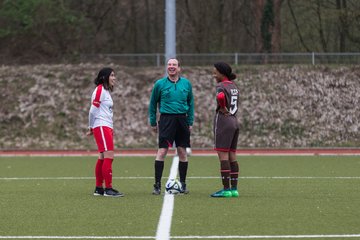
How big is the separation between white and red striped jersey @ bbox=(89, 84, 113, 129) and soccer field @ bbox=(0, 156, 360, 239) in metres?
1.05

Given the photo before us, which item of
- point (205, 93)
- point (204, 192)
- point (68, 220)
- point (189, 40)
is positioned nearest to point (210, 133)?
point (205, 93)

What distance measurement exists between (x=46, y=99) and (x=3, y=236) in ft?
86.2

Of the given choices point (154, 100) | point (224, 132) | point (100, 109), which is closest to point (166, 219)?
point (224, 132)

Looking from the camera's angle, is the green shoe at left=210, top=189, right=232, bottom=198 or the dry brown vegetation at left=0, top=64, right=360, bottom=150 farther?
the dry brown vegetation at left=0, top=64, right=360, bottom=150

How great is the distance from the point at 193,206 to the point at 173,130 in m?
2.06

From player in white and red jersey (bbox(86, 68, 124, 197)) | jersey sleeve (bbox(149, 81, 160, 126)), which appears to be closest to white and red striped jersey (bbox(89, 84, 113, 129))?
player in white and red jersey (bbox(86, 68, 124, 197))

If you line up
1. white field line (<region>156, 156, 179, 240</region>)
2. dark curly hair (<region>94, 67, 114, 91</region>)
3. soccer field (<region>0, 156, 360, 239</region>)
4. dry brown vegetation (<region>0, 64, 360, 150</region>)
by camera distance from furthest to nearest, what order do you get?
1. dry brown vegetation (<region>0, 64, 360, 150</region>)
2. dark curly hair (<region>94, 67, 114, 91</region>)
3. soccer field (<region>0, 156, 360, 239</region>)
4. white field line (<region>156, 156, 179, 240</region>)

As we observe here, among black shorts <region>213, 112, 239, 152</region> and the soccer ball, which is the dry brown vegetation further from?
black shorts <region>213, 112, 239, 152</region>

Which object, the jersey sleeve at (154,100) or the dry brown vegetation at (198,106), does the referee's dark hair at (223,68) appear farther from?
the dry brown vegetation at (198,106)

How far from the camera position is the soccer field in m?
9.30

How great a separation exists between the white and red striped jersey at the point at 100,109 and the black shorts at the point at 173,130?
2.51ft

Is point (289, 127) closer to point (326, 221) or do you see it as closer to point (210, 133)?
point (210, 133)

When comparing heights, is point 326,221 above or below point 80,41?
below

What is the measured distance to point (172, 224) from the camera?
987 centimetres
